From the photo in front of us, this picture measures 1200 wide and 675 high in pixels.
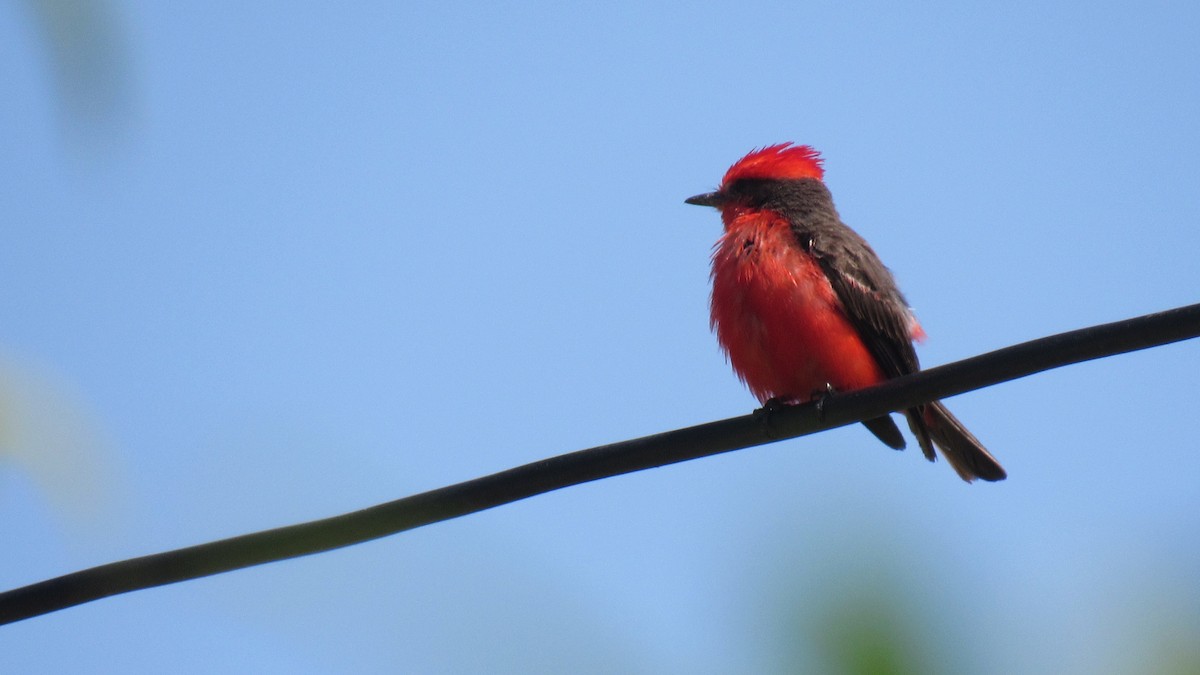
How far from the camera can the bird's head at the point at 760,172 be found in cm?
757

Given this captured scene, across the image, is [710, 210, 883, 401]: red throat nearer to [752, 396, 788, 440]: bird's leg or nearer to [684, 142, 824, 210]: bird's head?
[752, 396, 788, 440]: bird's leg

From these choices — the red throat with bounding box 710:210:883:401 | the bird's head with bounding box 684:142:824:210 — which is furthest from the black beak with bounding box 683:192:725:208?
the red throat with bounding box 710:210:883:401

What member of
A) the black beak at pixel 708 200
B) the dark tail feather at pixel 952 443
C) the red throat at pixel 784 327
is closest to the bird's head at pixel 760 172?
the black beak at pixel 708 200

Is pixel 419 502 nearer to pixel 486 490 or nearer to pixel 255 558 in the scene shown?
pixel 486 490

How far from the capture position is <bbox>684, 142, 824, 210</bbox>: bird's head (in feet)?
24.8

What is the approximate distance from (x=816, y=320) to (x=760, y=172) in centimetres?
185

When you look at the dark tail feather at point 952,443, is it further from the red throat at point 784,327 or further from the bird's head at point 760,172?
the bird's head at point 760,172

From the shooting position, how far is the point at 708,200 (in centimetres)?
779

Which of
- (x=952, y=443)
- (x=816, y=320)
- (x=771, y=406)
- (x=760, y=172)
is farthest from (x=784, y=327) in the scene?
(x=760, y=172)

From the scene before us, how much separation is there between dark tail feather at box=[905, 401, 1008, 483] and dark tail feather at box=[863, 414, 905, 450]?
9 cm

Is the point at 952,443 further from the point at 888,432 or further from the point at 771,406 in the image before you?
the point at 771,406

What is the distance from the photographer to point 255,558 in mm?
2990

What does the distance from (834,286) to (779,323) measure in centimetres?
43

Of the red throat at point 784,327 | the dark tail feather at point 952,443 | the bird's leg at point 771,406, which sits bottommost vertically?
the dark tail feather at point 952,443
